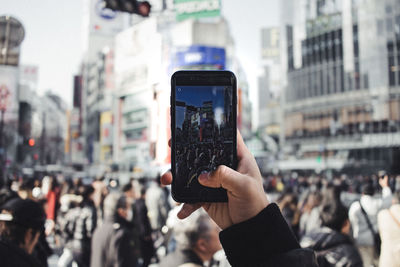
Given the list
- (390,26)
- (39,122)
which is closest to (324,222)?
(390,26)

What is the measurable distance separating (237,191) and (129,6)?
→ 5.67 metres

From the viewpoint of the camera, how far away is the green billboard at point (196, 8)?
29.4 ft

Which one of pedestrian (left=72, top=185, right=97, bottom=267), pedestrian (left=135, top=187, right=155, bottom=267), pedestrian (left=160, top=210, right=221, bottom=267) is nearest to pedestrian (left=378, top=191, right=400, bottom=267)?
pedestrian (left=160, top=210, right=221, bottom=267)

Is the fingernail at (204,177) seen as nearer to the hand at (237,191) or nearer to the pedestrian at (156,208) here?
the hand at (237,191)

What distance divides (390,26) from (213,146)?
7686 cm

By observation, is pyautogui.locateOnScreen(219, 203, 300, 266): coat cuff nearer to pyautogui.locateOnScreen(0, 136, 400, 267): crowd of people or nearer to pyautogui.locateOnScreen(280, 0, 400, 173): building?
pyautogui.locateOnScreen(0, 136, 400, 267): crowd of people

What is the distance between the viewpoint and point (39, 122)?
115 meters

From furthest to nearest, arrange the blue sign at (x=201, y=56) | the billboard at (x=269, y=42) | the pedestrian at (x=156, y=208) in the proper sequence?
1. the billboard at (x=269, y=42)
2. the blue sign at (x=201, y=56)
3. the pedestrian at (x=156, y=208)

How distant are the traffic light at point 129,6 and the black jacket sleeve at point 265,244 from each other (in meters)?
5.64

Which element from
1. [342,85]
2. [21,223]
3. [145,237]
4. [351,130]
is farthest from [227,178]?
[342,85]

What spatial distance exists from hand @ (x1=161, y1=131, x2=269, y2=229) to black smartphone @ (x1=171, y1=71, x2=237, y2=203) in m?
0.04

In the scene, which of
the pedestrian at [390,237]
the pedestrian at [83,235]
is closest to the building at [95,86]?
the pedestrian at [83,235]

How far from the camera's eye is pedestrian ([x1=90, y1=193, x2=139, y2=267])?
5547 millimetres

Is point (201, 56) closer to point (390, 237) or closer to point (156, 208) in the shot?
point (156, 208)
